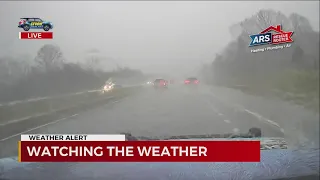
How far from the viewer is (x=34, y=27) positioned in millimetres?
5195

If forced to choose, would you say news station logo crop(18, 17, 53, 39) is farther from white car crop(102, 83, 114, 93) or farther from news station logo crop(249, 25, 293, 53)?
news station logo crop(249, 25, 293, 53)

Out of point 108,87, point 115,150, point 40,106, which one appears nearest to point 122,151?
point 115,150

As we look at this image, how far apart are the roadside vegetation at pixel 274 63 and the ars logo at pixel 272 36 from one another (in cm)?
7

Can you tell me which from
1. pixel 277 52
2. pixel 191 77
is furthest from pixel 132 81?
pixel 277 52

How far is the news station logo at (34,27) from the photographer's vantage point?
5.18m

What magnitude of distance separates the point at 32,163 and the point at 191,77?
361 centimetres

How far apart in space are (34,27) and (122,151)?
1977 mm

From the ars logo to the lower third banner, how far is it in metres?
1.64

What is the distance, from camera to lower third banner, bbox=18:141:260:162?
488 cm

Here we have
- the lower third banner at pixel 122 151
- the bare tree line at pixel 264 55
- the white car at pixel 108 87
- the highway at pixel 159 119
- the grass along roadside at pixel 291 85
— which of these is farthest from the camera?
the white car at pixel 108 87

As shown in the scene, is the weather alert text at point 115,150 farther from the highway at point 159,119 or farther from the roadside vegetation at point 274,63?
the roadside vegetation at point 274,63

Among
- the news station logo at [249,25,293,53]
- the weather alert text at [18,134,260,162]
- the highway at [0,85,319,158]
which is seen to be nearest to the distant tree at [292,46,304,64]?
the news station logo at [249,25,293,53]

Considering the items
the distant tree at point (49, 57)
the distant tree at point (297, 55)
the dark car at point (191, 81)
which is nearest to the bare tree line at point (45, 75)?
the distant tree at point (49, 57)

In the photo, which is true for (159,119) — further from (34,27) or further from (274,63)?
(34,27)
